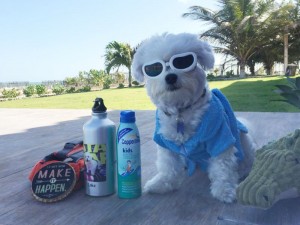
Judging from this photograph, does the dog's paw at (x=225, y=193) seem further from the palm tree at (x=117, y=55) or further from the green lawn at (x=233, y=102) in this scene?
the palm tree at (x=117, y=55)

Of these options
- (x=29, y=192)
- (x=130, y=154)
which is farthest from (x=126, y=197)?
(x=29, y=192)

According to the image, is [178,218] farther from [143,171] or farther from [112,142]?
[143,171]

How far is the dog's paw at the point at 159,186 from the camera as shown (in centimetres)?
201

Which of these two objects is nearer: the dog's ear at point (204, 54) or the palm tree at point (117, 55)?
the dog's ear at point (204, 54)

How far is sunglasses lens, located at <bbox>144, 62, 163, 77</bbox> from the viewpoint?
188 centimetres

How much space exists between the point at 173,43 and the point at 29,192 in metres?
1.26

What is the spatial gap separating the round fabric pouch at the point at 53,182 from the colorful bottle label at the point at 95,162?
0.13m

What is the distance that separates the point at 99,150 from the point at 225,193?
74 cm

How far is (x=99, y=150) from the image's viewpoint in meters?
1.86

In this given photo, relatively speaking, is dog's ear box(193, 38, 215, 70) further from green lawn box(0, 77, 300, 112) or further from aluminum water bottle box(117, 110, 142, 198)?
green lawn box(0, 77, 300, 112)

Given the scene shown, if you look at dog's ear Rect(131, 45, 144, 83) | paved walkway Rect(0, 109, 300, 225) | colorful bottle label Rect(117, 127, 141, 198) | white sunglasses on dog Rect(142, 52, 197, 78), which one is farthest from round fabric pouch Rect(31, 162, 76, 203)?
white sunglasses on dog Rect(142, 52, 197, 78)

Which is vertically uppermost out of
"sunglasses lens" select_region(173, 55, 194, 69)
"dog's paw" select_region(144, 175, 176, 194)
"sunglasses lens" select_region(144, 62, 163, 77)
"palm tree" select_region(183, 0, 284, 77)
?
"palm tree" select_region(183, 0, 284, 77)

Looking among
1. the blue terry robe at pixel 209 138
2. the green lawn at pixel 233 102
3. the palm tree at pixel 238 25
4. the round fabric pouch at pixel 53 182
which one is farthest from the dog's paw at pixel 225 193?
the palm tree at pixel 238 25

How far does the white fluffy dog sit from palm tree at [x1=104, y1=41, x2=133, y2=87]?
2613 centimetres
